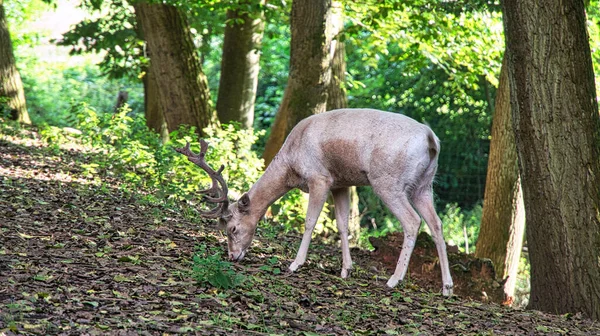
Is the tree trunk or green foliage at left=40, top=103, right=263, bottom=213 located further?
the tree trunk

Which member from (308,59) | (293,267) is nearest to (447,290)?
(293,267)

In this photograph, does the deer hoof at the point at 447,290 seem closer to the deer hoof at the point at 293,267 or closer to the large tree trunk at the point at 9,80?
the deer hoof at the point at 293,267

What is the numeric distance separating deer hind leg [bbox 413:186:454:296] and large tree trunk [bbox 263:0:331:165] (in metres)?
3.19

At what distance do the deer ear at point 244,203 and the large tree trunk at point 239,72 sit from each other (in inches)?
277

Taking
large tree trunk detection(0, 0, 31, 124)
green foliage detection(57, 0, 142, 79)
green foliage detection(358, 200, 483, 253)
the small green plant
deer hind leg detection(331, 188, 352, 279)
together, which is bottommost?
green foliage detection(358, 200, 483, 253)

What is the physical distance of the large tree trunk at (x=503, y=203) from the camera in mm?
11008

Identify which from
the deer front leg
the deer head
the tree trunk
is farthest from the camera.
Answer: the tree trunk

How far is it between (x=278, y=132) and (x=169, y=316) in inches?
349

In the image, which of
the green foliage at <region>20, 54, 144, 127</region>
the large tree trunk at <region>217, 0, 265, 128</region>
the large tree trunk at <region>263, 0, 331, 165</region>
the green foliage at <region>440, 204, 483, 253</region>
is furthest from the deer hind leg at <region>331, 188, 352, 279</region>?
the green foliage at <region>20, 54, 144, 127</region>

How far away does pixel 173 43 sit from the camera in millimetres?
13008

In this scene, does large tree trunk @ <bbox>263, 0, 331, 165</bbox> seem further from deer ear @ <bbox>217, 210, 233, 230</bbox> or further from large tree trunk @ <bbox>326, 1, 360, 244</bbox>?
deer ear @ <bbox>217, 210, 233, 230</bbox>

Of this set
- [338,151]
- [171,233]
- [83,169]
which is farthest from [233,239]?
[83,169]

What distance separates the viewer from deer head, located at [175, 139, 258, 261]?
824cm

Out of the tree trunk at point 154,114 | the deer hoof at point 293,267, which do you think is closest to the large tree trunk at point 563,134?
the deer hoof at point 293,267
